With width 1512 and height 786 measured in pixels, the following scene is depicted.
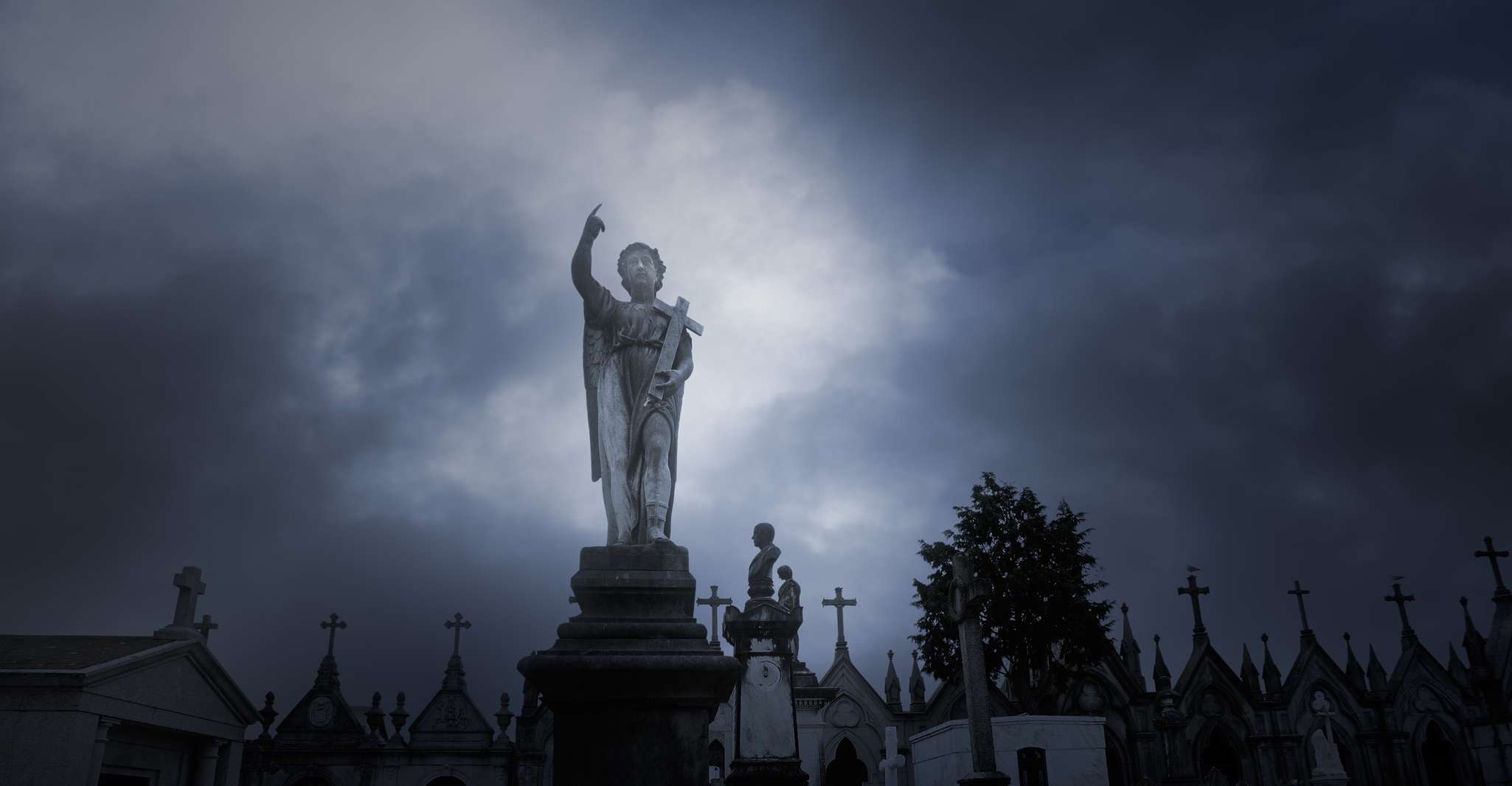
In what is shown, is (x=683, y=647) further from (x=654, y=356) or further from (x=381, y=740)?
(x=381, y=740)

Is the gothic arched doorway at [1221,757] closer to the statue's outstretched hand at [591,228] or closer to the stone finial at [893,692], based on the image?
the stone finial at [893,692]

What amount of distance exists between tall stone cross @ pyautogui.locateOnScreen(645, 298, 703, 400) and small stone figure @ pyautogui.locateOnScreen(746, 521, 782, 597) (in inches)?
138

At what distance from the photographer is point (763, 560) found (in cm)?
1032

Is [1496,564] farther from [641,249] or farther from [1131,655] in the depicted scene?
[641,249]

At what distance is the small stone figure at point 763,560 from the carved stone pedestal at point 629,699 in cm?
427

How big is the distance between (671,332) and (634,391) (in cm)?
57

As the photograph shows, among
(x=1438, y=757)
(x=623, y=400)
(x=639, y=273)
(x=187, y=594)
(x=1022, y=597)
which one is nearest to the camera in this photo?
(x=623, y=400)

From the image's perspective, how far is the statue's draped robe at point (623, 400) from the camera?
6754mm

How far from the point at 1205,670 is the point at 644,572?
3621 centimetres

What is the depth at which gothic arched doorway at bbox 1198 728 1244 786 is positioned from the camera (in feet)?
114

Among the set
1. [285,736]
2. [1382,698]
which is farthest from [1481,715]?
[285,736]

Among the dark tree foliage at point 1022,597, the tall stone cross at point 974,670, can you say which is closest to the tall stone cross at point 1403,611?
the dark tree foliage at point 1022,597

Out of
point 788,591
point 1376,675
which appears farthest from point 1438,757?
point 788,591

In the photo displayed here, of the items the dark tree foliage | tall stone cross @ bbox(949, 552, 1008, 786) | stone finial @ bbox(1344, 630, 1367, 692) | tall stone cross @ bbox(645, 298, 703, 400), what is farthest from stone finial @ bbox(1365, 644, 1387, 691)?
tall stone cross @ bbox(645, 298, 703, 400)
